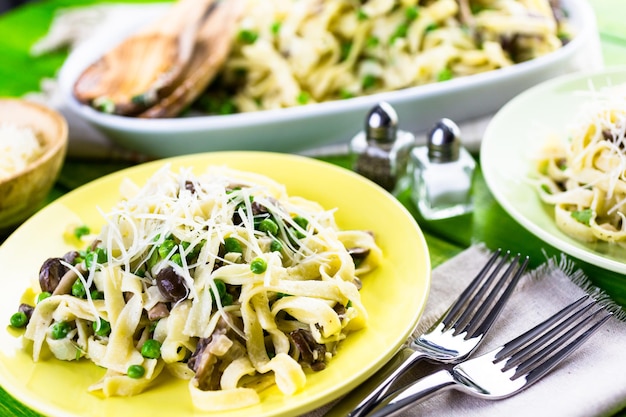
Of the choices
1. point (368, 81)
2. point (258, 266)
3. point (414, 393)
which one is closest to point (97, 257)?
point (258, 266)

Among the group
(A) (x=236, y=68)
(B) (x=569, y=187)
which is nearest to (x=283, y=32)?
(A) (x=236, y=68)

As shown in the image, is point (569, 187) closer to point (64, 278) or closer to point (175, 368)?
point (175, 368)

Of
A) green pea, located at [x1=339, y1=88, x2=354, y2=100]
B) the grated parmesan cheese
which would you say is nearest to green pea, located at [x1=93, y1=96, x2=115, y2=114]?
the grated parmesan cheese

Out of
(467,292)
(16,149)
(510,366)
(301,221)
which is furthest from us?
(16,149)

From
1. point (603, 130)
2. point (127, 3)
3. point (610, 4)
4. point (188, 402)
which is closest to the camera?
point (188, 402)

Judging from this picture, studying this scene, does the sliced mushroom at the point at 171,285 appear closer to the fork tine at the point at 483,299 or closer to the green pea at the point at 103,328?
the green pea at the point at 103,328

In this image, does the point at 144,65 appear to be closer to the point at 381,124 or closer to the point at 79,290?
the point at 381,124

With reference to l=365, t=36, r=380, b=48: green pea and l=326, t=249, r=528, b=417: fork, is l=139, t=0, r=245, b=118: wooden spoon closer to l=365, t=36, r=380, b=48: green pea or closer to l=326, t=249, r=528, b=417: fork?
l=365, t=36, r=380, b=48: green pea
